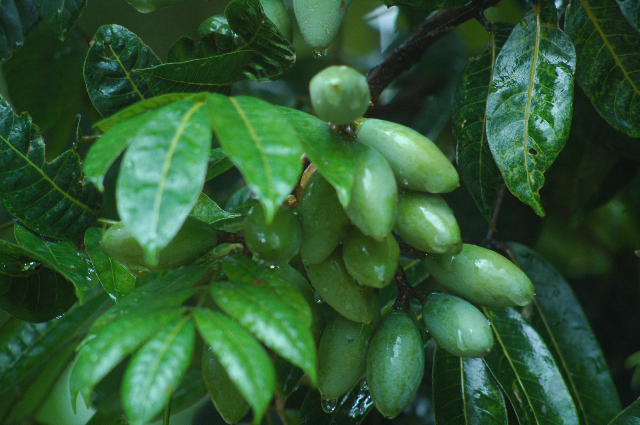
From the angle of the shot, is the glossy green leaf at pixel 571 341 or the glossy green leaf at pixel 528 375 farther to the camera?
the glossy green leaf at pixel 571 341

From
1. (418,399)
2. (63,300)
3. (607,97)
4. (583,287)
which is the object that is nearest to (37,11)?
(63,300)

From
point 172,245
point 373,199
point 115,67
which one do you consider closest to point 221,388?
point 172,245

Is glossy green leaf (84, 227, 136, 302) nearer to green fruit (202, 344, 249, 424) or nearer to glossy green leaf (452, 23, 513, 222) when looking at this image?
green fruit (202, 344, 249, 424)

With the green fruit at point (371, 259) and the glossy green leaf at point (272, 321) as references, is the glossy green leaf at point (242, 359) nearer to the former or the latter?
the glossy green leaf at point (272, 321)

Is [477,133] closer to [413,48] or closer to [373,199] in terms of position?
[413,48]

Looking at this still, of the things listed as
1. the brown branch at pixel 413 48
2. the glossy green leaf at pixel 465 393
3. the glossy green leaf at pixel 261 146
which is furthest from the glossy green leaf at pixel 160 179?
the glossy green leaf at pixel 465 393

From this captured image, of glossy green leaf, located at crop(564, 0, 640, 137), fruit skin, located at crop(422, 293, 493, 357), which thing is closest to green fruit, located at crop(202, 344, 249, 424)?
fruit skin, located at crop(422, 293, 493, 357)
